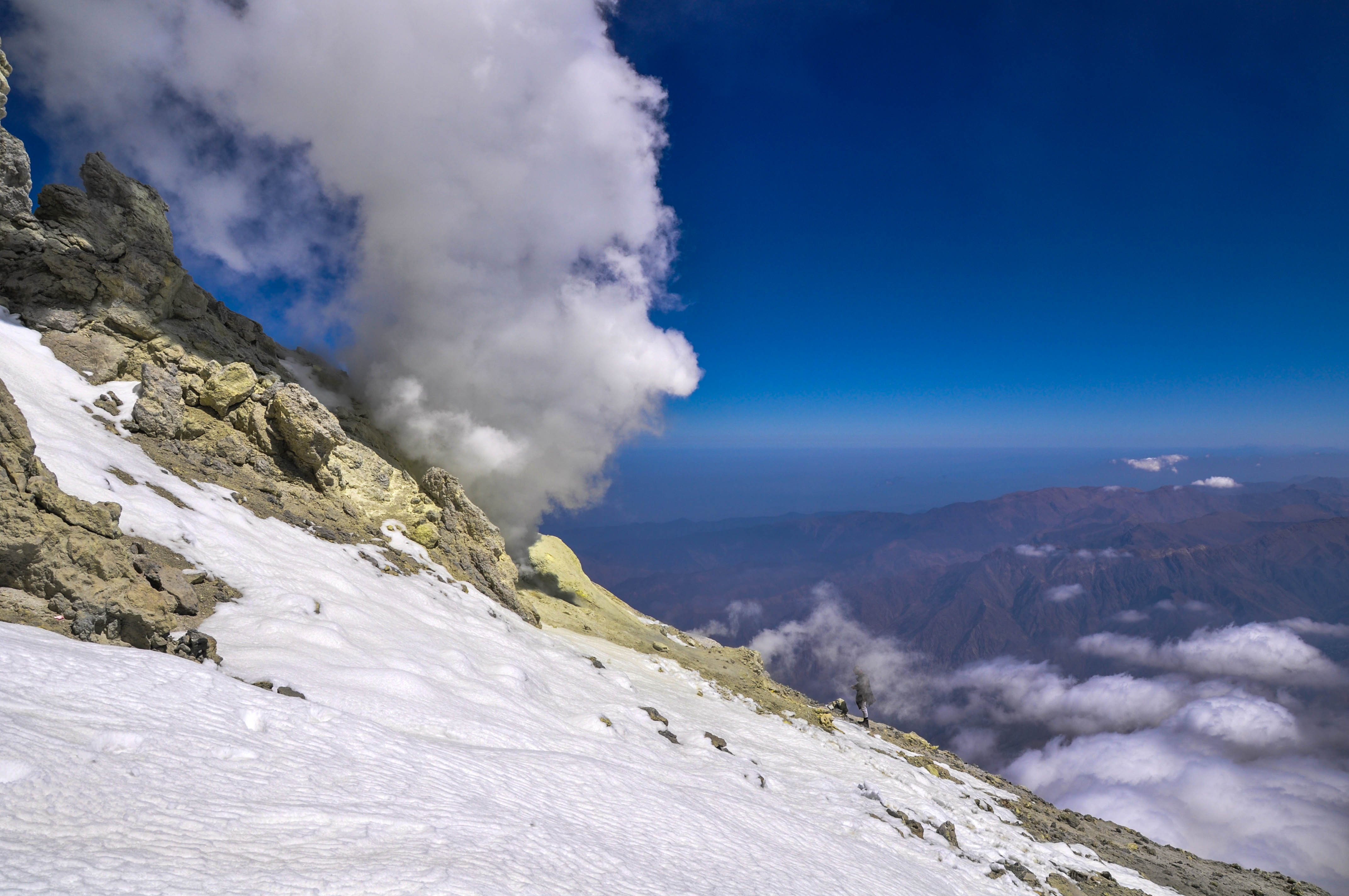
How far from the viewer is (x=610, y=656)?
2208 centimetres

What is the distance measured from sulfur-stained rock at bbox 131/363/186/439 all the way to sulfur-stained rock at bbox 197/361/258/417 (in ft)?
2.81

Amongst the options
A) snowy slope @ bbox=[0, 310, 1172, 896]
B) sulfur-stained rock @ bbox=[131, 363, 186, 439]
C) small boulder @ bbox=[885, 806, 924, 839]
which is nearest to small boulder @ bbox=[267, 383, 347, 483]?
sulfur-stained rock @ bbox=[131, 363, 186, 439]

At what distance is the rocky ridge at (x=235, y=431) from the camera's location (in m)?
16.8

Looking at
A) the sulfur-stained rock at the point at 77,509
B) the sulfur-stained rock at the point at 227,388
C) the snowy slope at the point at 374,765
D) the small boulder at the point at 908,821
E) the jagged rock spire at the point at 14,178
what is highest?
the jagged rock spire at the point at 14,178

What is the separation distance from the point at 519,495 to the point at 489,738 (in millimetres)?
26357

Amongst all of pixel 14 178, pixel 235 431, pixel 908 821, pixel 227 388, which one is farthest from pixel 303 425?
pixel 908 821

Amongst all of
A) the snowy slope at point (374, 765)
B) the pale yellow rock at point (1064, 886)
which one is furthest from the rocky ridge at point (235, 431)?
the snowy slope at point (374, 765)

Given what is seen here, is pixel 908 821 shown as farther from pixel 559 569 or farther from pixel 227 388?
pixel 559 569

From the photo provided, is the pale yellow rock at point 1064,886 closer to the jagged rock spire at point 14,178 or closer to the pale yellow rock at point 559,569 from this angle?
the pale yellow rock at point 559,569

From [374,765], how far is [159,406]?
1838 cm

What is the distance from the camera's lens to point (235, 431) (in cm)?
2003

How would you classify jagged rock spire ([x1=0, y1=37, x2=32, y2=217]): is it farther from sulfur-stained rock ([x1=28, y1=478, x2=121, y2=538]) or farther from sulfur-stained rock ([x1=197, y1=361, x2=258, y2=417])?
sulfur-stained rock ([x1=28, y1=478, x2=121, y2=538])

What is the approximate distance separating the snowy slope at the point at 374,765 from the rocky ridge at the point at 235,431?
3.03 feet

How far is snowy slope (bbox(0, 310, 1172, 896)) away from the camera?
3680 millimetres
